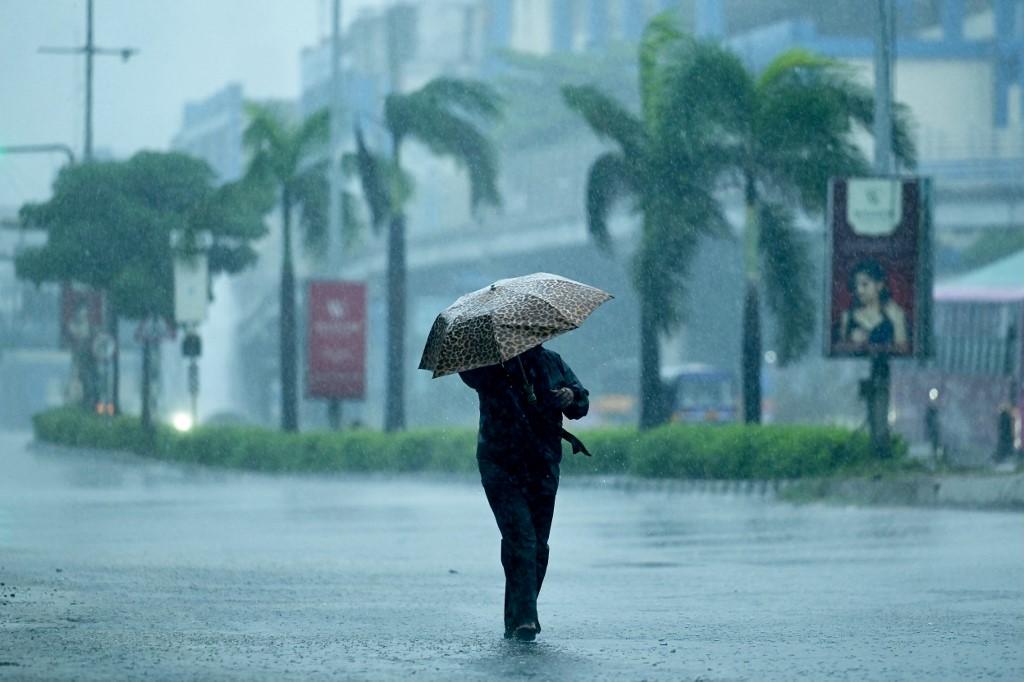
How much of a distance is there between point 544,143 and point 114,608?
323 feet

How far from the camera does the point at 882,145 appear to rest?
2805cm

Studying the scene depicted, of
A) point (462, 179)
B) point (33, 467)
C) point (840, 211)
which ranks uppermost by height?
point (462, 179)

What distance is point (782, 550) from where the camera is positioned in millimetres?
17281

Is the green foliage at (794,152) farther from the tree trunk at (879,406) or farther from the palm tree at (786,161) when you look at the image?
the tree trunk at (879,406)

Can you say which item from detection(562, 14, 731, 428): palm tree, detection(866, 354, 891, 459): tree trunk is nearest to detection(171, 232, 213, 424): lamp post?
detection(562, 14, 731, 428): palm tree

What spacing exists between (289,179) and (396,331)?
17.5ft

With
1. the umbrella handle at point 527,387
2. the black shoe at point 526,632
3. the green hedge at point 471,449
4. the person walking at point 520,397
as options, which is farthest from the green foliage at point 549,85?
the black shoe at point 526,632

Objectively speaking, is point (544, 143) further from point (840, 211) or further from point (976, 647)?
point (976, 647)

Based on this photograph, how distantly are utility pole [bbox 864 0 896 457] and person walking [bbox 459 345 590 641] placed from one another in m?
18.3

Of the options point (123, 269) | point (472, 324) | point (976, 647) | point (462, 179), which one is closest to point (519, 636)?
point (472, 324)

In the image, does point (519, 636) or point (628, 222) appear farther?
point (628, 222)

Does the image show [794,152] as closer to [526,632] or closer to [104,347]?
[526,632]

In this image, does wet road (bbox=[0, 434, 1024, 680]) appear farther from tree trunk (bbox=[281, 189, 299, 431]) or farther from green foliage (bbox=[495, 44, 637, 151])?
green foliage (bbox=[495, 44, 637, 151])

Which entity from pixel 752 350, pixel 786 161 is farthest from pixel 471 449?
pixel 786 161
